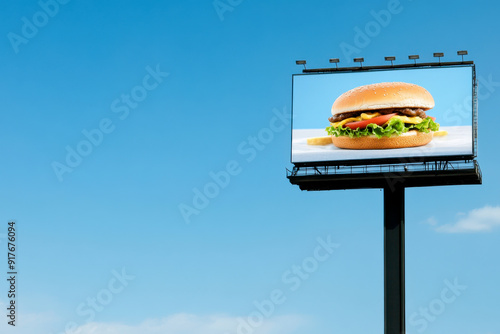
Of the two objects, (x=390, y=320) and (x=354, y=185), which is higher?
(x=354, y=185)

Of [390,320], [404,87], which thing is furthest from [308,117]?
[390,320]

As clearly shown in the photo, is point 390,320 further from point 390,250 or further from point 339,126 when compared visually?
point 339,126

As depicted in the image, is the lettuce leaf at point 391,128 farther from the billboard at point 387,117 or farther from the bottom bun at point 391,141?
the bottom bun at point 391,141

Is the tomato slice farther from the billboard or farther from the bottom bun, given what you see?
the bottom bun

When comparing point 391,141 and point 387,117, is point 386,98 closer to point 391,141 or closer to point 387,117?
point 387,117

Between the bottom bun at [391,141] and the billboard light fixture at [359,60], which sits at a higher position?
the billboard light fixture at [359,60]

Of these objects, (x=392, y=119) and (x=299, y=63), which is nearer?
(x=392, y=119)

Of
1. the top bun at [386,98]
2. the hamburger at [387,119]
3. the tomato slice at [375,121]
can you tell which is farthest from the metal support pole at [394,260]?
the top bun at [386,98]

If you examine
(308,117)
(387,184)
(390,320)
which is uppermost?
(308,117)

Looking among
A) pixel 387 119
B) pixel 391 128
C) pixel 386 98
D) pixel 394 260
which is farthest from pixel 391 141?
pixel 394 260
